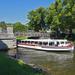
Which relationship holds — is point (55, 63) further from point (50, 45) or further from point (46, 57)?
point (50, 45)

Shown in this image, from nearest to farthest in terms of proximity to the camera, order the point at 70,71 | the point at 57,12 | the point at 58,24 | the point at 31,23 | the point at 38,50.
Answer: the point at 70,71 < the point at 38,50 < the point at 58,24 < the point at 57,12 < the point at 31,23

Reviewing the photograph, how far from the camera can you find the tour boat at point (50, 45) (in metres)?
55.7

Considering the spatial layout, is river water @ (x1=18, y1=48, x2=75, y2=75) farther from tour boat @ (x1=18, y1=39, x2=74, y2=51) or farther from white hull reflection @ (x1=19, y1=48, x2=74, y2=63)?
tour boat @ (x1=18, y1=39, x2=74, y2=51)

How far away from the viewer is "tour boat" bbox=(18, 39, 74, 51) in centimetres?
5566

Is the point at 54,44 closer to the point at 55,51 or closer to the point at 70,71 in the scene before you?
the point at 55,51

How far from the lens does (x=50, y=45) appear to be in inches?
2320

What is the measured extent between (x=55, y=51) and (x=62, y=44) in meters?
3.78

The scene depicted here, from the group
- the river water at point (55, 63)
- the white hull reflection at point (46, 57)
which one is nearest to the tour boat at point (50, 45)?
the white hull reflection at point (46, 57)

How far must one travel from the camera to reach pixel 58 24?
75.1 metres

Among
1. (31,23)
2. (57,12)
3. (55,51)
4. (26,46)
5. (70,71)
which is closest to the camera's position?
(70,71)

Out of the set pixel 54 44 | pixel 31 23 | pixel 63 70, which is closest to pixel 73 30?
pixel 31 23

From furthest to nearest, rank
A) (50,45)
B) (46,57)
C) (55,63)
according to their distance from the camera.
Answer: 1. (50,45)
2. (46,57)
3. (55,63)

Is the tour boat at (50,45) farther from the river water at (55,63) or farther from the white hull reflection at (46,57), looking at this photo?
the river water at (55,63)

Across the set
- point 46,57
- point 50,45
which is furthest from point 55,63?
point 50,45
